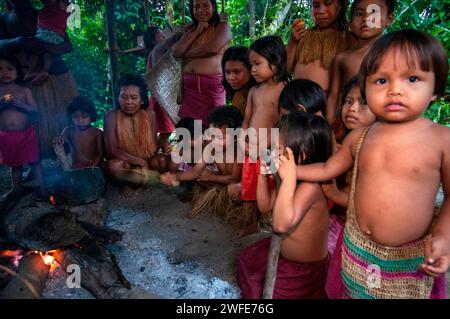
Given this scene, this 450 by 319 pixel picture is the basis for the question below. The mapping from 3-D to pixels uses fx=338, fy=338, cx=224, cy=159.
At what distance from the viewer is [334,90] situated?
107 inches

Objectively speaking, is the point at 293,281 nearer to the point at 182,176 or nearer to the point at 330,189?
the point at 330,189

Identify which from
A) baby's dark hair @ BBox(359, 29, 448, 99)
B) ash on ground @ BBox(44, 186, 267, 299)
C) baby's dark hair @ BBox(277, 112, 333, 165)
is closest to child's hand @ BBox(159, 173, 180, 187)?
ash on ground @ BBox(44, 186, 267, 299)

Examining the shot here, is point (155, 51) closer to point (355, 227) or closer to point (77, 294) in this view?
point (77, 294)

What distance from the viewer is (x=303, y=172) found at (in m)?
1.61

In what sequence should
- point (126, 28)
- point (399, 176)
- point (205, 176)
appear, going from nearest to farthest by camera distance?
point (399, 176) < point (205, 176) < point (126, 28)

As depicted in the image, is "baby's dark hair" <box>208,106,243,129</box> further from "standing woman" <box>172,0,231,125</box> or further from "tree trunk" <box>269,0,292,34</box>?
"tree trunk" <box>269,0,292,34</box>

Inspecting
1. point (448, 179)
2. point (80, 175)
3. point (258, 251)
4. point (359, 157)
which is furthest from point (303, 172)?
point (80, 175)

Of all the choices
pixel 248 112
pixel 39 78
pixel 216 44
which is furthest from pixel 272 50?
pixel 39 78

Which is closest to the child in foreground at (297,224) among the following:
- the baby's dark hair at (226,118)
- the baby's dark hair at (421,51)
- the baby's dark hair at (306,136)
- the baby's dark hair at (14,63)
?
the baby's dark hair at (306,136)

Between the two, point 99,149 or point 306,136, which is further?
point 99,149

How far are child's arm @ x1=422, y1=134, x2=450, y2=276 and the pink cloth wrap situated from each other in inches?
106

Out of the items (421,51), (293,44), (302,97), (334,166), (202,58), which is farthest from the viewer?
(202,58)

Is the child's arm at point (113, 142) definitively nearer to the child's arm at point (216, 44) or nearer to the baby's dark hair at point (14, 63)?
the baby's dark hair at point (14, 63)

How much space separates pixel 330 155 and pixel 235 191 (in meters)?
1.32
